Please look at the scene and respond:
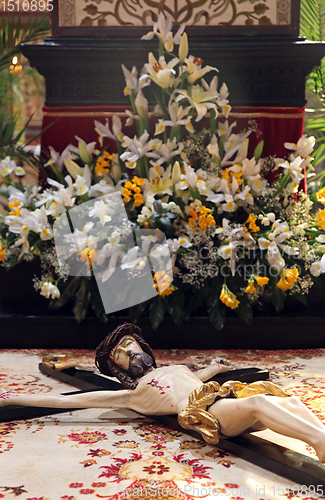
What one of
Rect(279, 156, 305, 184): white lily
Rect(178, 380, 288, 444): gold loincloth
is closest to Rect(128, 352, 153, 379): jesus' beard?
Rect(178, 380, 288, 444): gold loincloth

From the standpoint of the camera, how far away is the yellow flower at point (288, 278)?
2.65 metres

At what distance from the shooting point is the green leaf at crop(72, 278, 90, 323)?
9.42ft

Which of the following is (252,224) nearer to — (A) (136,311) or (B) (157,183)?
(B) (157,183)

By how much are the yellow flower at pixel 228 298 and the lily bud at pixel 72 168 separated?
3.38ft

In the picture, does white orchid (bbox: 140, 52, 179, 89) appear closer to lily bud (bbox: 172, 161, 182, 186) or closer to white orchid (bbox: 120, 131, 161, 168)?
white orchid (bbox: 120, 131, 161, 168)

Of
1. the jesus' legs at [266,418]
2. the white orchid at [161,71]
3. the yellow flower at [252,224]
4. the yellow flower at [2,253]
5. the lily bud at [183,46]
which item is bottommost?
the jesus' legs at [266,418]

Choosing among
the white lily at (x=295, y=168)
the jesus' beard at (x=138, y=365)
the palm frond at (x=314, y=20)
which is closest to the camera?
the jesus' beard at (x=138, y=365)

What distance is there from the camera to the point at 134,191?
9.95 feet

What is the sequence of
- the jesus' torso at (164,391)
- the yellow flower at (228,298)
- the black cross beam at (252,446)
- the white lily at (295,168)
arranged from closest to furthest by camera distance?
the black cross beam at (252,446), the jesus' torso at (164,391), the yellow flower at (228,298), the white lily at (295,168)

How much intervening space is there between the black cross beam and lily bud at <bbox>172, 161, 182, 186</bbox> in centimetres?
115

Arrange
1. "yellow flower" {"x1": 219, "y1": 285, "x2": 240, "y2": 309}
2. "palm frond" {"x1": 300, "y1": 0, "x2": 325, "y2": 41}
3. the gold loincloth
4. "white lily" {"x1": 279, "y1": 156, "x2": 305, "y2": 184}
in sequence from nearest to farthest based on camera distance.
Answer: the gold loincloth, "yellow flower" {"x1": 219, "y1": 285, "x2": 240, "y2": 309}, "white lily" {"x1": 279, "y1": 156, "x2": 305, "y2": 184}, "palm frond" {"x1": 300, "y1": 0, "x2": 325, "y2": 41}

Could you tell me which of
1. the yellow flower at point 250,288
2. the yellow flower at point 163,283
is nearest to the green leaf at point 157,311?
the yellow flower at point 163,283

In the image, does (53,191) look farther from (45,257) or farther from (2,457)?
(2,457)

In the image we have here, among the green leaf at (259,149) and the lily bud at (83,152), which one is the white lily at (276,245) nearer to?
the green leaf at (259,149)
